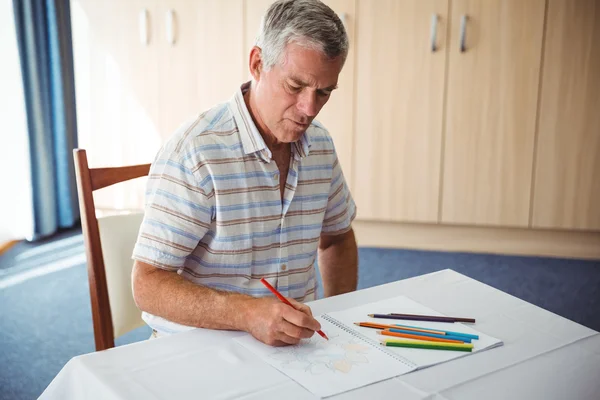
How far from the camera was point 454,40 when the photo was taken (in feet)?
10.8

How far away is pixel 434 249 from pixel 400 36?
116 centimetres

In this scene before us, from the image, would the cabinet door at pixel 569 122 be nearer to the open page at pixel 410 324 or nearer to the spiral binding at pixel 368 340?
the open page at pixel 410 324

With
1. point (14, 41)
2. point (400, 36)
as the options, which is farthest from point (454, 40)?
point (14, 41)

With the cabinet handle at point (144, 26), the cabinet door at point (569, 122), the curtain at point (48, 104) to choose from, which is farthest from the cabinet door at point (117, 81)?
the cabinet door at point (569, 122)

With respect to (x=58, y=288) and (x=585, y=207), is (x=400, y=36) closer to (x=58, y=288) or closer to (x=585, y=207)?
(x=585, y=207)

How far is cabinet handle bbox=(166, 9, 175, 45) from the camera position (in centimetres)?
345

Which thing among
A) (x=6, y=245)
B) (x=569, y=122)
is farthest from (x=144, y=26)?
(x=569, y=122)

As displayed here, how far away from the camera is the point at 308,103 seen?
1.24 meters

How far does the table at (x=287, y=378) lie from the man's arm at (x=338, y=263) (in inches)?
18.9

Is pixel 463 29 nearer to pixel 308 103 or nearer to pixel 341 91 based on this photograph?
pixel 341 91

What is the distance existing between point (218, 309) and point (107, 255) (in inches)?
15.7

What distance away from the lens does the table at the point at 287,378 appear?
865 mm

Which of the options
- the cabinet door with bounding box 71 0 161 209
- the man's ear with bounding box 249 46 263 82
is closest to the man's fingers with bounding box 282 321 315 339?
the man's ear with bounding box 249 46 263 82

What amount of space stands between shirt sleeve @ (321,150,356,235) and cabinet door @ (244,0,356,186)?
1920 mm
